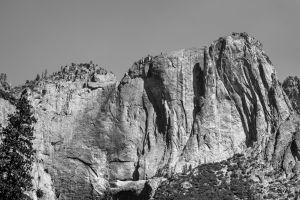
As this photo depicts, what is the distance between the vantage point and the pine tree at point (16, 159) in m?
49.2

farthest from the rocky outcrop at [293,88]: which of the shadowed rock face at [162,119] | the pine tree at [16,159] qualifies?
the pine tree at [16,159]

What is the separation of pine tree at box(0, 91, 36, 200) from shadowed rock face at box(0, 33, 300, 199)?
208 ft

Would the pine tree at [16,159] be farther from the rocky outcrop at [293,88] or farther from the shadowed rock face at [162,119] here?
the rocky outcrop at [293,88]

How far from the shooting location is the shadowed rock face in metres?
117

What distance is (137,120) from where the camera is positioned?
124688 mm

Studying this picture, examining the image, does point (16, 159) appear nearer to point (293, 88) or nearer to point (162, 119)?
point (162, 119)

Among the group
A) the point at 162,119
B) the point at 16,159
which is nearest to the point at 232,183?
the point at 162,119

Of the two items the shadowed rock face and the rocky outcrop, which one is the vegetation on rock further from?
the rocky outcrop

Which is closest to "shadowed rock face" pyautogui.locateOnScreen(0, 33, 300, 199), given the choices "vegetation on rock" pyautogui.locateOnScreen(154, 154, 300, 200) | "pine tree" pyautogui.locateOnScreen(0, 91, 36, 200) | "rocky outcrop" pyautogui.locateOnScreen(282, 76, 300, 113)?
"vegetation on rock" pyautogui.locateOnScreen(154, 154, 300, 200)

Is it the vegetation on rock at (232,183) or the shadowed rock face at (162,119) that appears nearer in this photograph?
the vegetation on rock at (232,183)

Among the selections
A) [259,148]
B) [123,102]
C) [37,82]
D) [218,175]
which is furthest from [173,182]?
[37,82]

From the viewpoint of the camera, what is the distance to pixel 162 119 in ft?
404

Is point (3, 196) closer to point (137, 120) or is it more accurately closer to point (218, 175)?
point (218, 175)

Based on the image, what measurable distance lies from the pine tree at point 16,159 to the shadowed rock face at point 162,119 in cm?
6354
